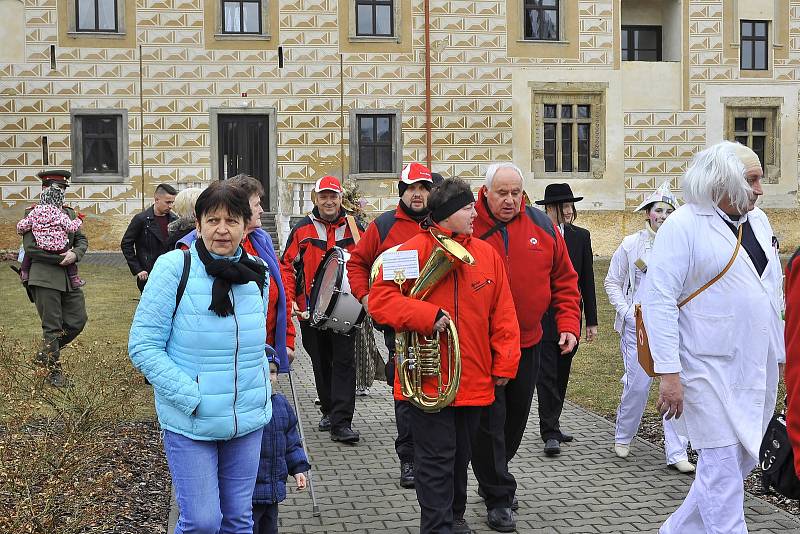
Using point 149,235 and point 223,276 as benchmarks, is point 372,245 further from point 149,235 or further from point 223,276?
point 149,235

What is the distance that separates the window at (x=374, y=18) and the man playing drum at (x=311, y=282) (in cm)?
2278

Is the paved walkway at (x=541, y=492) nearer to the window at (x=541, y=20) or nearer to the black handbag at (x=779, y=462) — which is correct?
the black handbag at (x=779, y=462)

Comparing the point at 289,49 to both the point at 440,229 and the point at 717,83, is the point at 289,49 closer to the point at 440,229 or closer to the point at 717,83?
the point at 717,83

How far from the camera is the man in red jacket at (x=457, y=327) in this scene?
5.44m

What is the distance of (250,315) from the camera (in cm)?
456

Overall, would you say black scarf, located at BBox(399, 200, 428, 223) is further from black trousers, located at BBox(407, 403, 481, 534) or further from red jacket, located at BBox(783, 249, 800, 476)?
red jacket, located at BBox(783, 249, 800, 476)

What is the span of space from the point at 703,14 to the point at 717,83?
2.27 metres

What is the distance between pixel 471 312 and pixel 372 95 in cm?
2581

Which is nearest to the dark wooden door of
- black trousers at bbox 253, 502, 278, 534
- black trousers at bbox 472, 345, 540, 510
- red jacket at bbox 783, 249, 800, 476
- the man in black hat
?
the man in black hat

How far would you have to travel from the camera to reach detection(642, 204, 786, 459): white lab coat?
15.6ft

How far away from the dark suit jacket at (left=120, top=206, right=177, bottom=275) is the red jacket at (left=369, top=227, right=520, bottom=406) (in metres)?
5.35

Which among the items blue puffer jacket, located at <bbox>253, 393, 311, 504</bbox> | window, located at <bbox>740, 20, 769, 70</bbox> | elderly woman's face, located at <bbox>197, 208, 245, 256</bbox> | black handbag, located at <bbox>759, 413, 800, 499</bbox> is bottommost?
blue puffer jacket, located at <bbox>253, 393, 311, 504</bbox>

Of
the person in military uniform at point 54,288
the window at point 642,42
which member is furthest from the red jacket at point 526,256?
the window at point 642,42

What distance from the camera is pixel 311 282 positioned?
8.95 metres
